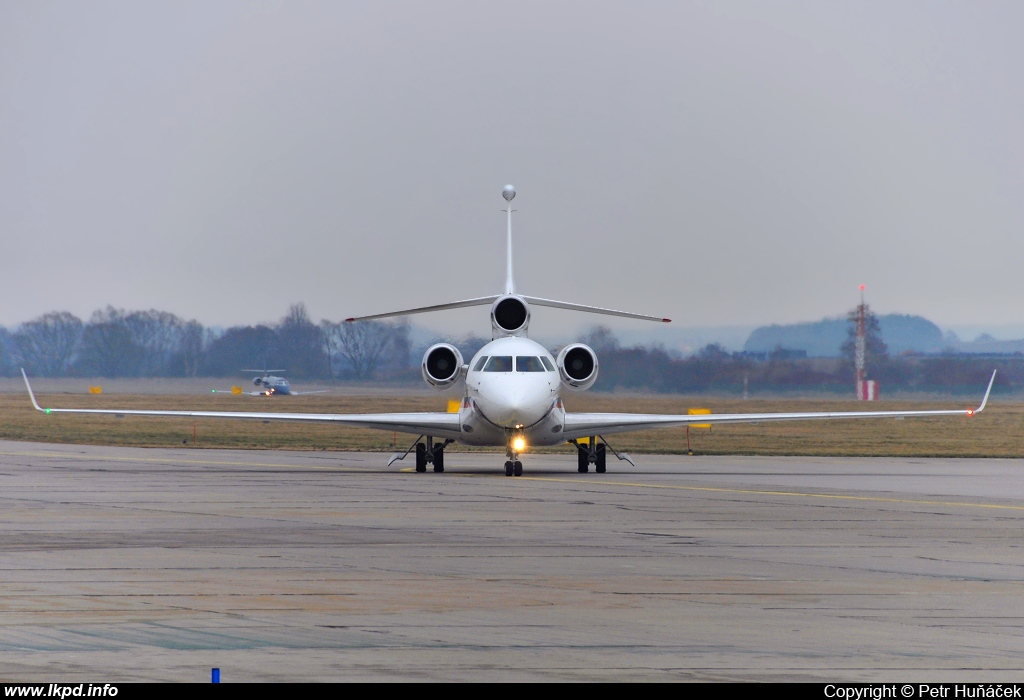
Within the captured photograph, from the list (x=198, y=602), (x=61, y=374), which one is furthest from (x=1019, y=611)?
(x=61, y=374)

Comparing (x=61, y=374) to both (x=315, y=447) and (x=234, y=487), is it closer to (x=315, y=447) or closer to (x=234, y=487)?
(x=315, y=447)

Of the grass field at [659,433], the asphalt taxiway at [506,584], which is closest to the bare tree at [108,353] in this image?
the grass field at [659,433]

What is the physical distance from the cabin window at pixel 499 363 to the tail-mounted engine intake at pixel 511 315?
136 inches

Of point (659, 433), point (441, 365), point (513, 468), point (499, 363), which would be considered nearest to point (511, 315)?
point (441, 365)

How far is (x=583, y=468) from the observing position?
31.2 m

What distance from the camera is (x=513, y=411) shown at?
27281 millimetres

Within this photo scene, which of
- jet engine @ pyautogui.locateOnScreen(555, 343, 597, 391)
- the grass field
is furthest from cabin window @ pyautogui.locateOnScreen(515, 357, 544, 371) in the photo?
the grass field

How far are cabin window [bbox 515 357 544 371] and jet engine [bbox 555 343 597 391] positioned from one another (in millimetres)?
1833

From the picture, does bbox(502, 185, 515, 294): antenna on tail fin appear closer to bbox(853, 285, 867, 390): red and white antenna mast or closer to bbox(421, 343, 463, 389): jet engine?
bbox(421, 343, 463, 389): jet engine

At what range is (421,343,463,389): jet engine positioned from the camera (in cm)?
3053

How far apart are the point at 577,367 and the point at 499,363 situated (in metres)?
2.73

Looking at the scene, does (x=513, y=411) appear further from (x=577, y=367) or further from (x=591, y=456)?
(x=591, y=456)

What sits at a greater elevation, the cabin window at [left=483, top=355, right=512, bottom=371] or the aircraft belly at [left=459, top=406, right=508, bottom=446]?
the cabin window at [left=483, top=355, right=512, bottom=371]

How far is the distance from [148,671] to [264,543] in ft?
22.8
